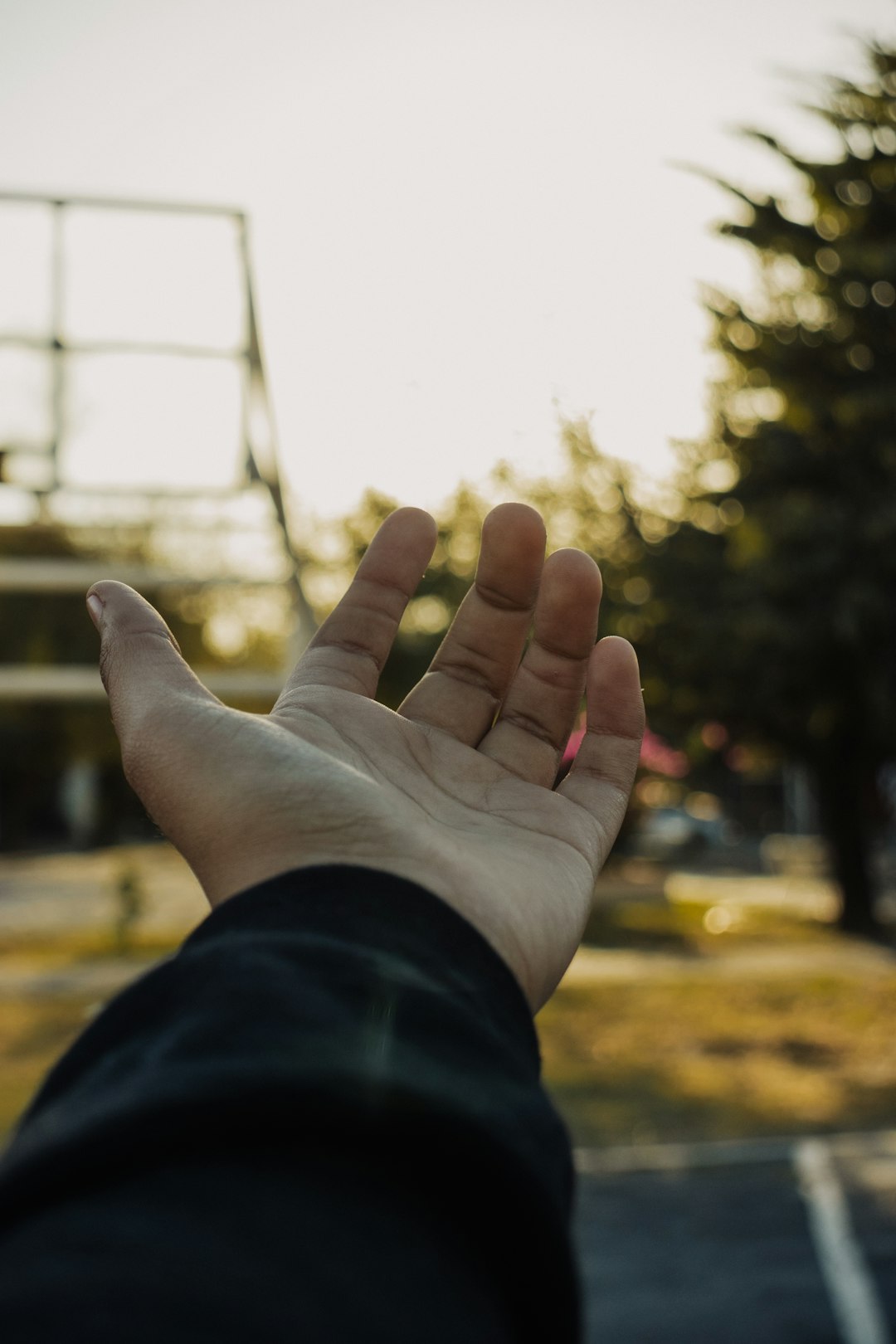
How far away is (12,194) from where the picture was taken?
6.16m

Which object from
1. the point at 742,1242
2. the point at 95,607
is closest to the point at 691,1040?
the point at 742,1242

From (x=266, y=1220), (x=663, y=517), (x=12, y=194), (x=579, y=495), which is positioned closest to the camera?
(x=266, y=1220)

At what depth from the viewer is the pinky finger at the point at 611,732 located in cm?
159

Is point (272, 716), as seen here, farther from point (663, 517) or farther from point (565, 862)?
point (663, 517)

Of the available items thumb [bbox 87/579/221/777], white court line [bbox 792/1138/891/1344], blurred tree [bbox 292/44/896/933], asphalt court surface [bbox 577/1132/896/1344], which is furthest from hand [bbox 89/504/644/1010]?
white court line [bbox 792/1138/891/1344]

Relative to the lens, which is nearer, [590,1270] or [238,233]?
[590,1270]

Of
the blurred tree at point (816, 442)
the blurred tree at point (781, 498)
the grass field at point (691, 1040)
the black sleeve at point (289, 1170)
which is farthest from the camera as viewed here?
the grass field at point (691, 1040)

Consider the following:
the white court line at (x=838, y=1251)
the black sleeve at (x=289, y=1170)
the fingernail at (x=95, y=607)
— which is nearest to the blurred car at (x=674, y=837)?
the white court line at (x=838, y=1251)

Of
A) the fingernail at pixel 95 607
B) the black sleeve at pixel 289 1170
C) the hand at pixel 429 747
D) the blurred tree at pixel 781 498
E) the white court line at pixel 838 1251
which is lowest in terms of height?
the white court line at pixel 838 1251

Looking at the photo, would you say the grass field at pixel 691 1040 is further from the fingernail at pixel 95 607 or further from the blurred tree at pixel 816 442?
the fingernail at pixel 95 607

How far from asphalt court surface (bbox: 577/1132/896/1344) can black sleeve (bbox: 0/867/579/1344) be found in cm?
368

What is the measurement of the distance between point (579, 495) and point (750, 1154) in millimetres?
4492

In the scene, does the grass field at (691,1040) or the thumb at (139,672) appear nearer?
the thumb at (139,672)

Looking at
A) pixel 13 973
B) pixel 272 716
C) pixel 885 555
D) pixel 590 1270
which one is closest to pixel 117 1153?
pixel 272 716
